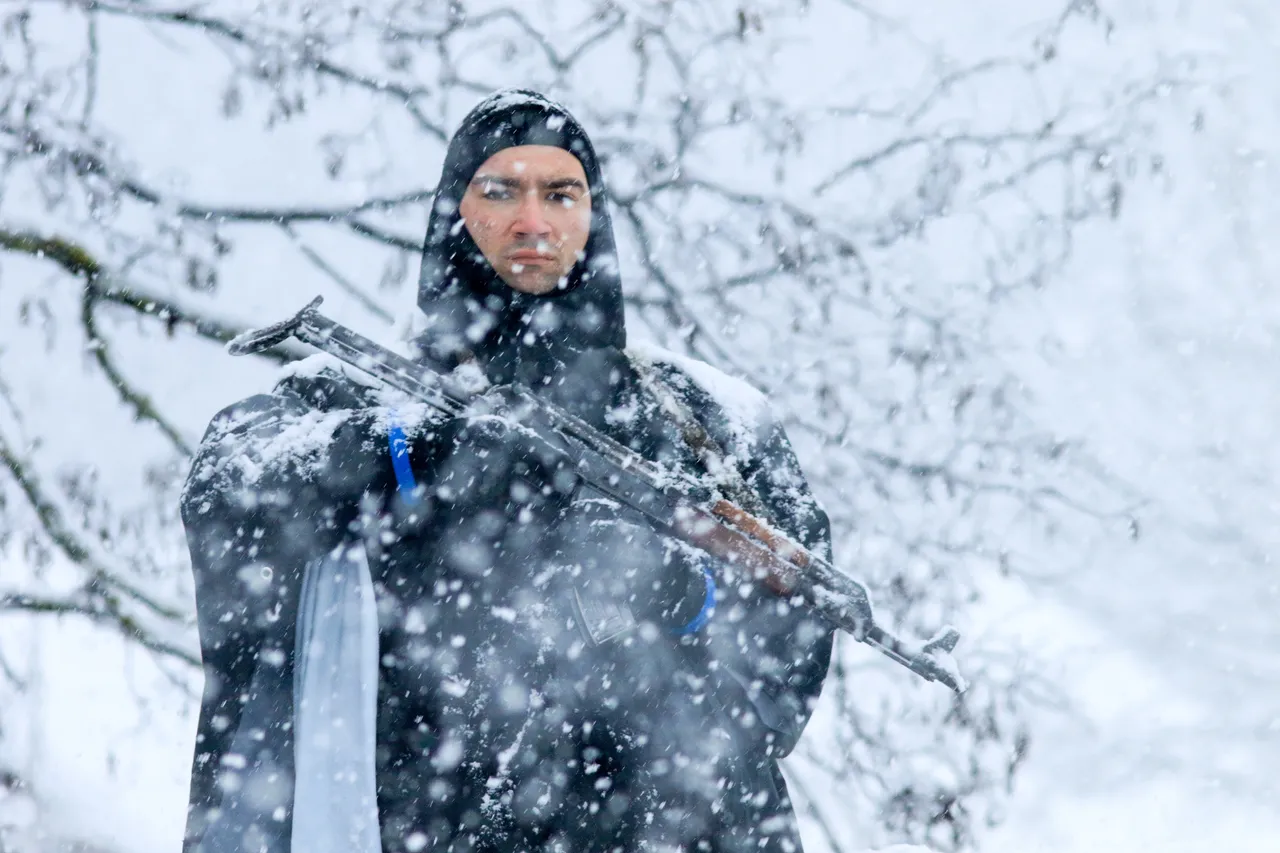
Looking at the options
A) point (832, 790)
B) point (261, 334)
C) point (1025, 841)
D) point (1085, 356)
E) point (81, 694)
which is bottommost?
point (261, 334)

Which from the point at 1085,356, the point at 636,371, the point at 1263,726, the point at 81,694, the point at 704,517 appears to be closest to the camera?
the point at 704,517

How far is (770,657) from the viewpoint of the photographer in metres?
2.11

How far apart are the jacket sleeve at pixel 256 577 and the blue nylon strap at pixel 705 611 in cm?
53

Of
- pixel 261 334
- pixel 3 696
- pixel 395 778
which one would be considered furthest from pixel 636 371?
pixel 3 696

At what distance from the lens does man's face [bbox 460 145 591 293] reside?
225 cm

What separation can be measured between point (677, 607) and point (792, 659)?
0.25m

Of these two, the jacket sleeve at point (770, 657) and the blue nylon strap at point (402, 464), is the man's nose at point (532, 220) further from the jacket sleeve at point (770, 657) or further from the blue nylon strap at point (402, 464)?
the jacket sleeve at point (770, 657)

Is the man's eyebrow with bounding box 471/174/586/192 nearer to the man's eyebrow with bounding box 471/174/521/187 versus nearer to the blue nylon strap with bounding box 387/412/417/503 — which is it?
the man's eyebrow with bounding box 471/174/521/187

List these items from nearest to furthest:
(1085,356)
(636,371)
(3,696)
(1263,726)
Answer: (636,371) → (3,696) → (1085,356) → (1263,726)

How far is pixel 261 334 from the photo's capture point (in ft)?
7.03

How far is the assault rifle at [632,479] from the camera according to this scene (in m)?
2.07

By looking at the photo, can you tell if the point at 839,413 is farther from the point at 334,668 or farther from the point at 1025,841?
the point at 1025,841

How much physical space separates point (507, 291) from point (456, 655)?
0.68 metres

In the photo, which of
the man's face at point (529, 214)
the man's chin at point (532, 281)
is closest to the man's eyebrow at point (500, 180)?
the man's face at point (529, 214)
